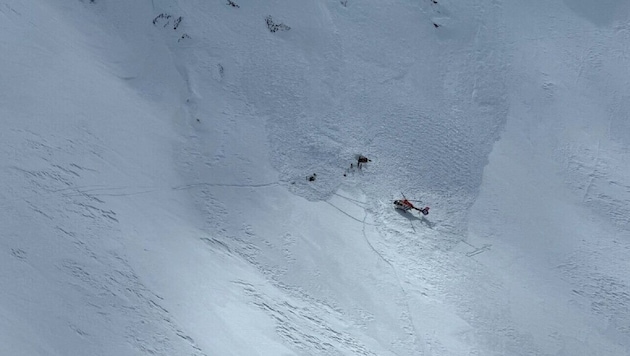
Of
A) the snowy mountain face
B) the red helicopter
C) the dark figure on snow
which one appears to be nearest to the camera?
the snowy mountain face

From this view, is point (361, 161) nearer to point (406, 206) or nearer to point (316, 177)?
point (316, 177)

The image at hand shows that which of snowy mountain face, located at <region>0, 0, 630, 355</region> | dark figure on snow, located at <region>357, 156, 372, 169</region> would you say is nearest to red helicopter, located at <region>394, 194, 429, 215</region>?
snowy mountain face, located at <region>0, 0, 630, 355</region>

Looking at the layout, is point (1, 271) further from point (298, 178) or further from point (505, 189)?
point (505, 189)

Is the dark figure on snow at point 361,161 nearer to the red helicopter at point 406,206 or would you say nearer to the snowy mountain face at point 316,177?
the snowy mountain face at point 316,177

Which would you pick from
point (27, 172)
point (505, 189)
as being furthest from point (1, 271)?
point (505, 189)

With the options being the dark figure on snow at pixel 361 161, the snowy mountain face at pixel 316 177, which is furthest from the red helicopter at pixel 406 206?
the dark figure on snow at pixel 361 161

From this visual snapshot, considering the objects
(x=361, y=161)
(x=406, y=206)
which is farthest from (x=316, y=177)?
(x=406, y=206)

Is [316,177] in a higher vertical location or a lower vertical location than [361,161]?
lower

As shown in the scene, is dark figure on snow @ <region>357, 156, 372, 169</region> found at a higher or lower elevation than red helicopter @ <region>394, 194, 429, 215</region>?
higher

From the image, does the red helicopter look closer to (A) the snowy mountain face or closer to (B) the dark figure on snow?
(A) the snowy mountain face
